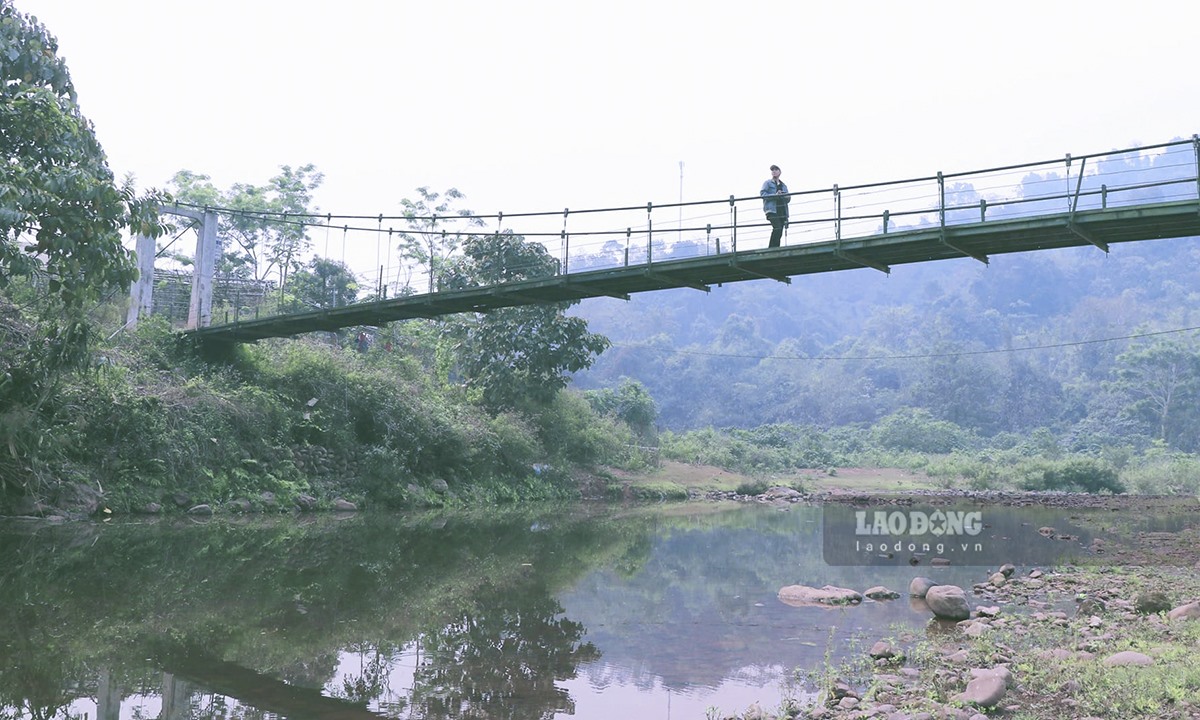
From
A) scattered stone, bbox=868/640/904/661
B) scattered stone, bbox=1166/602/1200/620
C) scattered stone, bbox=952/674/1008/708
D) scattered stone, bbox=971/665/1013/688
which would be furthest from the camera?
scattered stone, bbox=1166/602/1200/620

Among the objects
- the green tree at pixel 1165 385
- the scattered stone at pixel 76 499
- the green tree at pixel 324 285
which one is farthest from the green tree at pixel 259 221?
the green tree at pixel 1165 385

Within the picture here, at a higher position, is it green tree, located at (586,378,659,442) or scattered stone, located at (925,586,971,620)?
green tree, located at (586,378,659,442)

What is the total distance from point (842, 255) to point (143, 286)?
15.9 m

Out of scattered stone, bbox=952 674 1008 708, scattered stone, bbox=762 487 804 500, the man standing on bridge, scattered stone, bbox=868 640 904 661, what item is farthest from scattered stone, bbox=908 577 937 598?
scattered stone, bbox=762 487 804 500

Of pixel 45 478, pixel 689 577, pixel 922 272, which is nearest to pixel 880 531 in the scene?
pixel 689 577

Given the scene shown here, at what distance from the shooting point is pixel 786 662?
5957 mm

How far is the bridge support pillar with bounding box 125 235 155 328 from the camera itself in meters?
19.9

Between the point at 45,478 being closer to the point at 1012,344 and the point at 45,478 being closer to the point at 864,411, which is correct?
the point at 864,411

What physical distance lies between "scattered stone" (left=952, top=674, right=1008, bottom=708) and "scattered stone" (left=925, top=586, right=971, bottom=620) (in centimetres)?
260

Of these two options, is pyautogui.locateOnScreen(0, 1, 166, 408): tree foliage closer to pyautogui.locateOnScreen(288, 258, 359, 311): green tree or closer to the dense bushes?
the dense bushes

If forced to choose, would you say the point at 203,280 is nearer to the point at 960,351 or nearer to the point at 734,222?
the point at 734,222

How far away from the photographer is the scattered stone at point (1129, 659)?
4859 millimetres

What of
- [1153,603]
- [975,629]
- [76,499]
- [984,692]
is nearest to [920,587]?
[975,629]

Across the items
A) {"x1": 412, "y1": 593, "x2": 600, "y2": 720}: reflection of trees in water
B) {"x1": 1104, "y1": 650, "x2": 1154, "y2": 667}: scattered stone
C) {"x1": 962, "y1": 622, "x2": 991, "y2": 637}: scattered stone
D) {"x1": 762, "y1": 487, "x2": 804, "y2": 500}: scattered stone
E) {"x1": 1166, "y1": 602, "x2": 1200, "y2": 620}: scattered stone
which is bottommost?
{"x1": 412, "y1": 593, "x2": 600, "y2": 720}: reflection of trees in water
